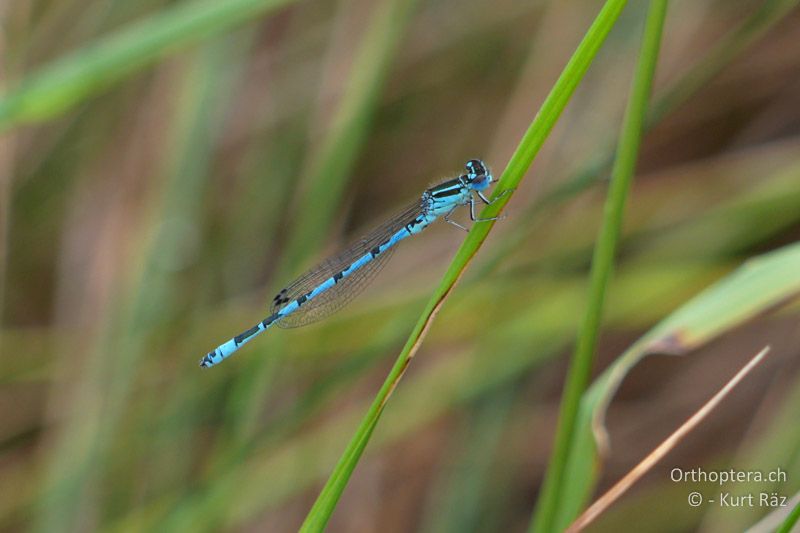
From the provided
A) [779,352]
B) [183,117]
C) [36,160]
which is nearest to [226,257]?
[183,117]

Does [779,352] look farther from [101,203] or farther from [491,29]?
[101,203]

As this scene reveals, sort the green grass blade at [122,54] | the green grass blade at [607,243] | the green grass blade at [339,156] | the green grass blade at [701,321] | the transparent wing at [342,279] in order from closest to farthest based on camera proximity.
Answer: the green grass blade at [607,243] → the green grass blade at [701,321] → the green grass blade at [122,54] → the green grass blade at [339,156] → the transparent wing at [342,279]

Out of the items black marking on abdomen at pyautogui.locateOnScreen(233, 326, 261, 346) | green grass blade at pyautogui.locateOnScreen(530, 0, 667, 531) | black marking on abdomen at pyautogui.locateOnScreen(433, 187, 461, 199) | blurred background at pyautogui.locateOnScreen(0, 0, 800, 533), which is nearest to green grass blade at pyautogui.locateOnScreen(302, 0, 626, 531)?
green grass blade at pyautogui.locateOnScreen(530, 0, 667, 531)

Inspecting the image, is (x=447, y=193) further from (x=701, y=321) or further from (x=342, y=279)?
(x=701, y=321)


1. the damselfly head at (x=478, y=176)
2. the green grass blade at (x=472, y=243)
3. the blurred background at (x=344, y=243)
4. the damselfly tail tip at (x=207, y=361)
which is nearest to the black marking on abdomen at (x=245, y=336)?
the blurred background at (x=344, y=243)

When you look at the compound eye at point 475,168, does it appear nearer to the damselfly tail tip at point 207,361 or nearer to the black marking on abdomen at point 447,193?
the black marking on abdomen at point 447,193

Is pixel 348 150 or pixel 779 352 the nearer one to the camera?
pixel 348 150

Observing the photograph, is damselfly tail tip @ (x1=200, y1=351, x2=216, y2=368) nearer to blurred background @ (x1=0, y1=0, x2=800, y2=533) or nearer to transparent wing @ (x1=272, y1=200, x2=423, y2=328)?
blurred background @ (x1=0, y1=0, x2=800, y2=533)
